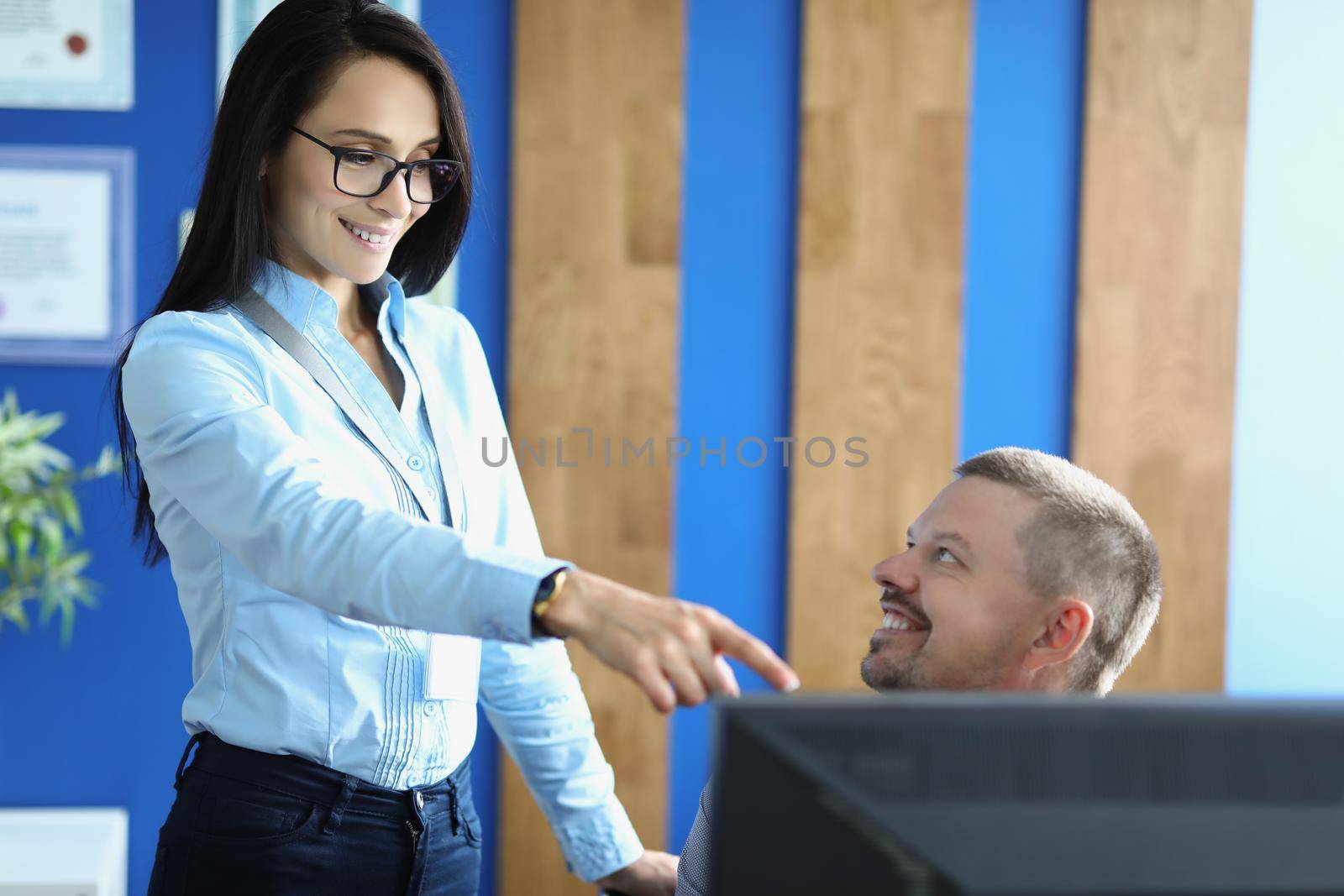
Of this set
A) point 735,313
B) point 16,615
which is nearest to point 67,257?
point 16,615

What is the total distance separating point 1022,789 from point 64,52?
9.64ft

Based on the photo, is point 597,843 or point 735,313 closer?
point 597,843

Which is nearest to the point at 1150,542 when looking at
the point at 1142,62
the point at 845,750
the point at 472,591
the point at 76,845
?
the point at 472,591

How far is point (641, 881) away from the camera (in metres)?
1.57

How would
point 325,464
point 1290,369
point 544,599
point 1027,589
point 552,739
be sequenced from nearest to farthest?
point 544,599, point 325,464, point 1027,589, point 552,739, point 1290,369

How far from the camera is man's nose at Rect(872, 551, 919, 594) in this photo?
1552 mm

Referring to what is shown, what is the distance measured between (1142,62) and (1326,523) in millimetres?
1206

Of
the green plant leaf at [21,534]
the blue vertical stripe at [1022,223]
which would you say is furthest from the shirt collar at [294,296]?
the blue vertical stripe at [1022,223]

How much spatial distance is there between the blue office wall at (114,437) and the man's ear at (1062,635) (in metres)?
1.80

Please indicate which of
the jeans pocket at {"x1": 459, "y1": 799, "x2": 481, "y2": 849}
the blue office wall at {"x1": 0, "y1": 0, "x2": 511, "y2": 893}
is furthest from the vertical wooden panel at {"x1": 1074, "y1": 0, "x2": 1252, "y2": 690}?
the jeans pocket at {"x1": 459, "y1": 799, "x2": 481, "y2": 849}

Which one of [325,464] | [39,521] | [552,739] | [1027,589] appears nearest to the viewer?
[325,464]

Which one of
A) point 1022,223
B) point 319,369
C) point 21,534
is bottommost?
point 21,534

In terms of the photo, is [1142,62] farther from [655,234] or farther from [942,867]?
[942,867]

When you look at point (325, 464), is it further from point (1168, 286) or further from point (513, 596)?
point (1168, 286)
